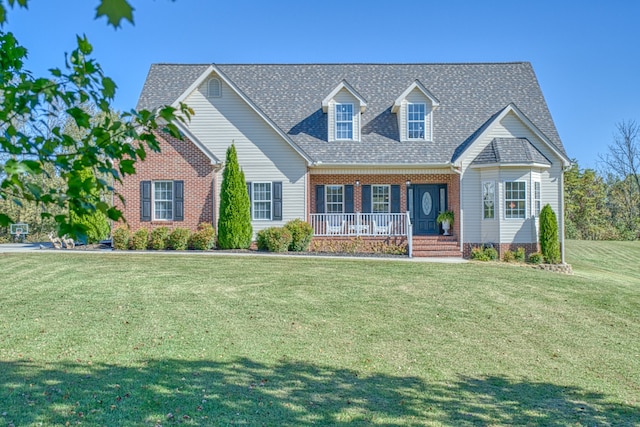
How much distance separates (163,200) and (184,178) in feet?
3.71

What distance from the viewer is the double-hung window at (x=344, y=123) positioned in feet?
69.6

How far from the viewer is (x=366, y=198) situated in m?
21.7

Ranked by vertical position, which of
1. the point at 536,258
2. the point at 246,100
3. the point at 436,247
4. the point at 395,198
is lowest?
the point at 536,258

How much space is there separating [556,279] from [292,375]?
10.4 m

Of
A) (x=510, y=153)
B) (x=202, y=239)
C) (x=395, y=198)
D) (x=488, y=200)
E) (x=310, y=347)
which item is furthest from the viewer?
(x=395, y=198)

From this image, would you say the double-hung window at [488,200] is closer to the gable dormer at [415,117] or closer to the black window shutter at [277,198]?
the gable dormer at [415,117]

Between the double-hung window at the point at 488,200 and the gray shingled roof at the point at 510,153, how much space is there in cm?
85

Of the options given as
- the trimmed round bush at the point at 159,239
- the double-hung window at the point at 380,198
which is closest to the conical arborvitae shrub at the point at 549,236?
the double-hung window at the point at 380,198

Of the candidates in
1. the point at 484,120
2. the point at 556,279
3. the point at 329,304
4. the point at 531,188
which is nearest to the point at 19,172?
the point at 329,304

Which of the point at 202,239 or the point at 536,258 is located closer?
the point at 202,239

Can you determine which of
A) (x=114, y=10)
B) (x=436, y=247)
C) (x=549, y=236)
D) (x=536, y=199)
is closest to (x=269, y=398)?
(x=114, y=10)

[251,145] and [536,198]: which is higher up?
[251,145]

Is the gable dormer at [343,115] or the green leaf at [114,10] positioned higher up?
the gable dormer at [343,115]

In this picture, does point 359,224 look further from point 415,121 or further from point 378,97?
point 378,97
